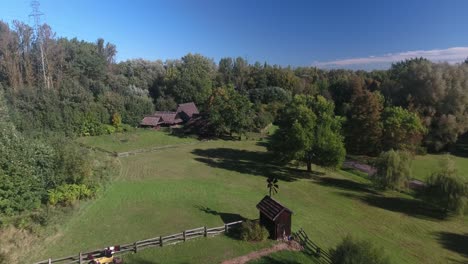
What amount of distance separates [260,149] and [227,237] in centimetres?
2582

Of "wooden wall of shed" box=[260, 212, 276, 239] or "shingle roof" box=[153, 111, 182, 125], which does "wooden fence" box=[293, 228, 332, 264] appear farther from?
"shingle roof" box=[153, 111, 182, 125]

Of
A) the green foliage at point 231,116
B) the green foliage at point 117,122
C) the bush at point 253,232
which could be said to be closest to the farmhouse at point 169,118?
the green foliage at point 117,122

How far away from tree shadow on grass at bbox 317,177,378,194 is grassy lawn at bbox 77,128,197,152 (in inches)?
871

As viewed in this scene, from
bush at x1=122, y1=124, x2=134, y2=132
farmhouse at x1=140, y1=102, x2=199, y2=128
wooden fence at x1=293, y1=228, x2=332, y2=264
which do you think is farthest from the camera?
farmhouse at x1=140, y1=102, x2=199, y2=128

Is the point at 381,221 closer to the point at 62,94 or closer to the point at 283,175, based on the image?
the point at 283,175

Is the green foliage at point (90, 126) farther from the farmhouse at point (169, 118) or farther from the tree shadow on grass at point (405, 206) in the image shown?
the tree shadow on grass at point (405, 206)

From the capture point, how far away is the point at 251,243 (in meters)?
19.2

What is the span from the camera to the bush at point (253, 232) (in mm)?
19562

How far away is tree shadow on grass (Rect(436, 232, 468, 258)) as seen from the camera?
21.0m

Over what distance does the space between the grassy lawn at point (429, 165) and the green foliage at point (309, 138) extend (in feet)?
39.3

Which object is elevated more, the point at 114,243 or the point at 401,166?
the point at 401,166

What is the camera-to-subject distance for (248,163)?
38.2m

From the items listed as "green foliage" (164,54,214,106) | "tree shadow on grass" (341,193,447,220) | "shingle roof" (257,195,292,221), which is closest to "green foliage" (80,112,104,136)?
"green foliage" (164,54,214,106)

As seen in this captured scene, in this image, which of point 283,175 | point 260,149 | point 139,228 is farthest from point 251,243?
point 260,149
